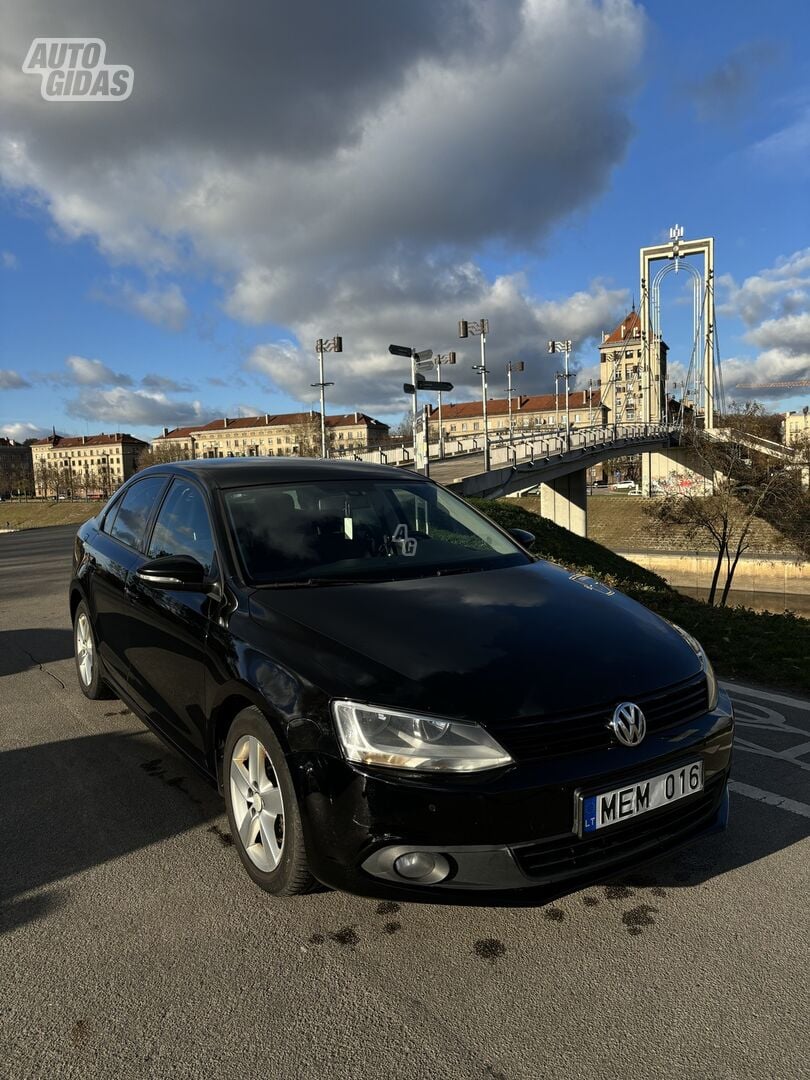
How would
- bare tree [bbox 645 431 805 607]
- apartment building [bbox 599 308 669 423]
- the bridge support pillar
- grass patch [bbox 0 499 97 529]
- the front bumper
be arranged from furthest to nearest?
apartment building [bbox 599 308 669 423] → grass patch [bbox 0 499 97 529] → the bridge support pillar → bare tree [bbox 645 431 805 607] → the front bumper

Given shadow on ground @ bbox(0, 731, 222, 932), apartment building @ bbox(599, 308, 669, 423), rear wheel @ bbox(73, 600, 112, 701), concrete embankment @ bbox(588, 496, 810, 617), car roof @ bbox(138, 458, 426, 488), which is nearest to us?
shadow on ground @ bbox(0, 731, 222, 932)

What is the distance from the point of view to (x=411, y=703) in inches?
90.0

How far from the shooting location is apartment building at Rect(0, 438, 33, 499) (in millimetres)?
136125

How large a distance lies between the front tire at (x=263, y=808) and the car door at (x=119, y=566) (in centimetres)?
144

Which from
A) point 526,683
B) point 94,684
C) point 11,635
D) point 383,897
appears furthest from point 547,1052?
point 11,635

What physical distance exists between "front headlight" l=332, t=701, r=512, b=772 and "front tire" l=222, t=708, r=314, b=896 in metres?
0.34

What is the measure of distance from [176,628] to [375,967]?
5.43 feet

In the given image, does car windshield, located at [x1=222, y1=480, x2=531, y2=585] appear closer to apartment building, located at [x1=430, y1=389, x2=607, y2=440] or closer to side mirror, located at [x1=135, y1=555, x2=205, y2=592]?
side mirror, located at [x1=135, y1=555, x2=205, y2=592]

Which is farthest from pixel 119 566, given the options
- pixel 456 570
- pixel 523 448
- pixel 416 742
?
pixel 523 448

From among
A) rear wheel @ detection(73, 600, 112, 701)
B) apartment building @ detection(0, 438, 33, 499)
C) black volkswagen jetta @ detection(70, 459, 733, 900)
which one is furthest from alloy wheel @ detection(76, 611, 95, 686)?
apartment building @ detection(0, 438, 33, 499)

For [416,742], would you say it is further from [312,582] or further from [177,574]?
[177,574]

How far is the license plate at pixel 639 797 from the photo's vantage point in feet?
7.50

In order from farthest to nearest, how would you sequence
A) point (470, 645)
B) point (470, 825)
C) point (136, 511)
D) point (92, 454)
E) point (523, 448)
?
point (92, 454) → point (523, 448) → point (136, 511) → point (470, 645) → point (470, 825)

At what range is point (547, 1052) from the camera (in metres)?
1.98
